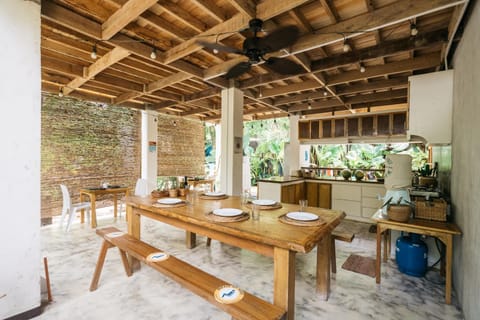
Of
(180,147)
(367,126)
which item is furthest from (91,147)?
(367,126)

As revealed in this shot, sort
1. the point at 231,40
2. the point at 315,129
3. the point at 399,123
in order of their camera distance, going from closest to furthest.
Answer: the point at 231,40 < the point at 399,123 < the point at 315,129

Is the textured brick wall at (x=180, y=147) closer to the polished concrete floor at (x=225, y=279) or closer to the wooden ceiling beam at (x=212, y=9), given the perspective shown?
the polished concrete floor at (x=225, y=279)

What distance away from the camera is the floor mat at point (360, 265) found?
2.80m

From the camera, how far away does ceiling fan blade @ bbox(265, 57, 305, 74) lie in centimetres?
240

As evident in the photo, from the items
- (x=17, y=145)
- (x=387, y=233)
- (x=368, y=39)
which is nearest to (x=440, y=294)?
(x=387, y=233)

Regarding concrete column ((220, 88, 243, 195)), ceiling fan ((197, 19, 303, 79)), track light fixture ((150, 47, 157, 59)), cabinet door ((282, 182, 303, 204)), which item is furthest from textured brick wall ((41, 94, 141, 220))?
ceiling fan ((197, 19, 303, 79))

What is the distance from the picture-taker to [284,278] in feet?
4.96

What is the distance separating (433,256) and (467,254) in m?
1.19

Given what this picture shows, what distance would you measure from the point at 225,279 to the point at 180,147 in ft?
19.8

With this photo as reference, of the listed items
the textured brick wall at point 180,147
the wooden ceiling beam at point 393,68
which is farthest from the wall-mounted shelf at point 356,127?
the textured brick wall at point 180,147

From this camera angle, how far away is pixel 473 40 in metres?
1.95

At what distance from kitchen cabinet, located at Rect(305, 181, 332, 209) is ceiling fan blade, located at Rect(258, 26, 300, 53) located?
13.9ft

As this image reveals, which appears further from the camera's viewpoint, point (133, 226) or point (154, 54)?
point (154, 54)

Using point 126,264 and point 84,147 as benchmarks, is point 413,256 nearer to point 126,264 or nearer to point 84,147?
point 126,264
